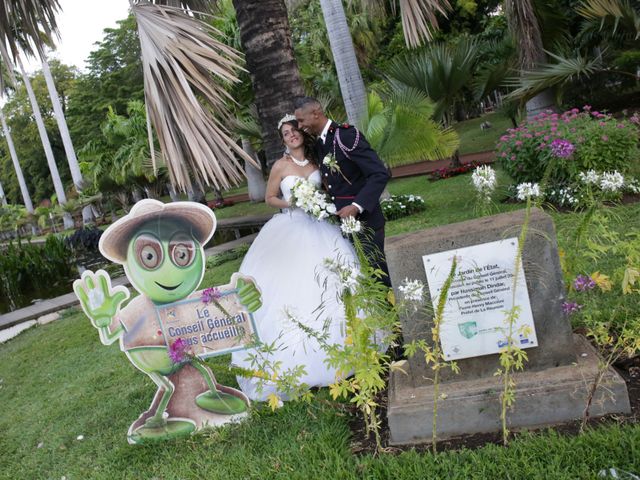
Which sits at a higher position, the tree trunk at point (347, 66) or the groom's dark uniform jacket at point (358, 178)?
the tree trunk at point (347, 66)

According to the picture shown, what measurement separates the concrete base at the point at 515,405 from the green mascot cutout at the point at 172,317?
3.78ft

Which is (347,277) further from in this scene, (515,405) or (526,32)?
(526,32)

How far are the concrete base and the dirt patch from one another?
36 mm

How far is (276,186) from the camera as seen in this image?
176 inches

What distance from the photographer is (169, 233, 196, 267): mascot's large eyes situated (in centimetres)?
394

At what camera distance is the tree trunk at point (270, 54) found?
5.53 metres

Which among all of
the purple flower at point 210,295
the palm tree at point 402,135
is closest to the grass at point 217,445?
the purple flower at point 210,295

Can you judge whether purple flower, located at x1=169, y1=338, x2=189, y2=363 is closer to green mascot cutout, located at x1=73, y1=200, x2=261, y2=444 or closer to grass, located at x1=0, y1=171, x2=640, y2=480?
green mascot cutout, located at x1=73, y1=200, x2=261, y2=444

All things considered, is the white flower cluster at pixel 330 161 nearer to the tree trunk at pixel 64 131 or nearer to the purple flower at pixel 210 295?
the purple flower at pixel 210 295

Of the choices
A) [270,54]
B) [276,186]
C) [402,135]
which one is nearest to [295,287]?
[276,186]

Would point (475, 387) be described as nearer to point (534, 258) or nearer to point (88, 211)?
point (534, 258)

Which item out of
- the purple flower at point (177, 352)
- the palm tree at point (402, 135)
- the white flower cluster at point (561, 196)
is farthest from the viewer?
the palm tree at point (402, 135)

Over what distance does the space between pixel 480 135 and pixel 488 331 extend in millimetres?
23446

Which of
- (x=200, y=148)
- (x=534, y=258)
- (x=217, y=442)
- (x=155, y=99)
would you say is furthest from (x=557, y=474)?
(x=155, y=99)
